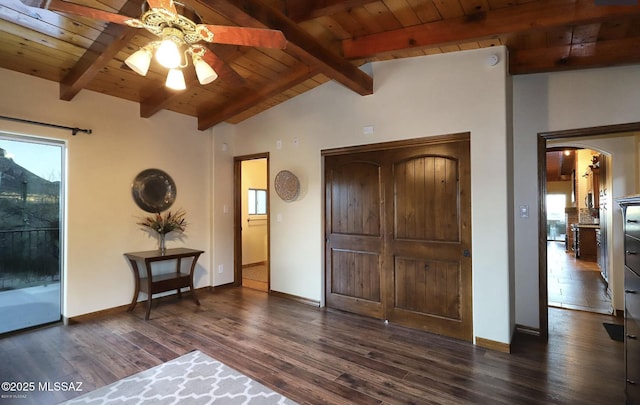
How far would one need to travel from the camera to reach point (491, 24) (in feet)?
8.43

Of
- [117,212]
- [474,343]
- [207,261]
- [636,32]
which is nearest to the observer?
[636,32]

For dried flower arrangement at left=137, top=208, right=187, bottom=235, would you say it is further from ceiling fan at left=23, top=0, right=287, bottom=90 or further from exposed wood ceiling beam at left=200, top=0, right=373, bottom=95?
exposed wood ceiling beam at left=200, top=0, right=373, bottom=95

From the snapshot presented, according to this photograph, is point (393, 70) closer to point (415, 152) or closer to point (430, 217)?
point (415, 152)

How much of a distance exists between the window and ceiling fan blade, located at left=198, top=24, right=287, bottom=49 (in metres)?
5.20

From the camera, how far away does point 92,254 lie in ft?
12.3

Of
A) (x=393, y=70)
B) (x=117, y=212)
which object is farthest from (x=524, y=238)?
(x=117, y=212)

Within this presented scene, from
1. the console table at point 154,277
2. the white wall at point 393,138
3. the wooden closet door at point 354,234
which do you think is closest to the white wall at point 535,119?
the white wall at point 393,138

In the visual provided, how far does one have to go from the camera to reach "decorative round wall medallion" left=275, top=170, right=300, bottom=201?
437cm

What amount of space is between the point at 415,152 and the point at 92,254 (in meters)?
3.98

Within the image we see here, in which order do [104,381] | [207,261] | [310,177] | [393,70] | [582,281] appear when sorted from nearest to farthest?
[104,381] → [393,70] → [310,177] → [207,261] → [582,281]

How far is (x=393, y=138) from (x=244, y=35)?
7.17 feet

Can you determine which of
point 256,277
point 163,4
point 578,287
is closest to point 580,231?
point 578,287

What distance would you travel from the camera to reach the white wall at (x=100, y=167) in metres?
3.38

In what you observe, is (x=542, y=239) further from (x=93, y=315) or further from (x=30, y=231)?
(x=30, y=231)
